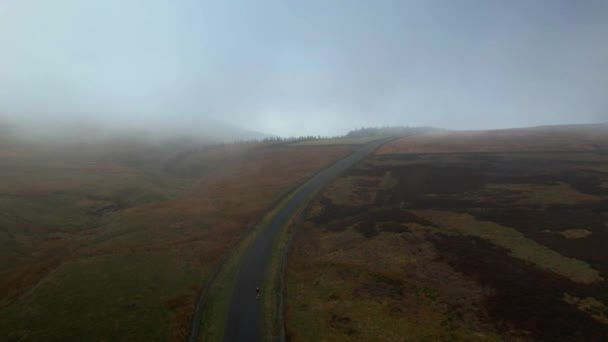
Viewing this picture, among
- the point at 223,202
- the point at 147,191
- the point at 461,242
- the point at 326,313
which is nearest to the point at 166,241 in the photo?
the point at 223,202

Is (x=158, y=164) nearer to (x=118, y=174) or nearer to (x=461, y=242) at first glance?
(x=118, y=174)

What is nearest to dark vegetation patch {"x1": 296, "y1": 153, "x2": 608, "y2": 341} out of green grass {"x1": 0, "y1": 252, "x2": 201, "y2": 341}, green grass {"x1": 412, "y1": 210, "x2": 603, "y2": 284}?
green grass {"x1": 412, "y1": 210, "x2": 603, "y2": 284}

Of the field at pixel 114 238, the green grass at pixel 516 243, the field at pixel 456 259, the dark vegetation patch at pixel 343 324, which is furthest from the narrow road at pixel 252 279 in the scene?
the green grass at pixel 516 243

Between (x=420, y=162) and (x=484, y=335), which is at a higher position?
(x=420, y=162)

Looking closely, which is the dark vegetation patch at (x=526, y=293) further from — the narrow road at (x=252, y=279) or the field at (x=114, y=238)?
the field at (x=114, y=238)

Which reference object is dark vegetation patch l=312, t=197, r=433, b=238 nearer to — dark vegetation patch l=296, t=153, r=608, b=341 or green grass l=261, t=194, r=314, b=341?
dark vegetation patch l=296, t=153, r=608, b=341
